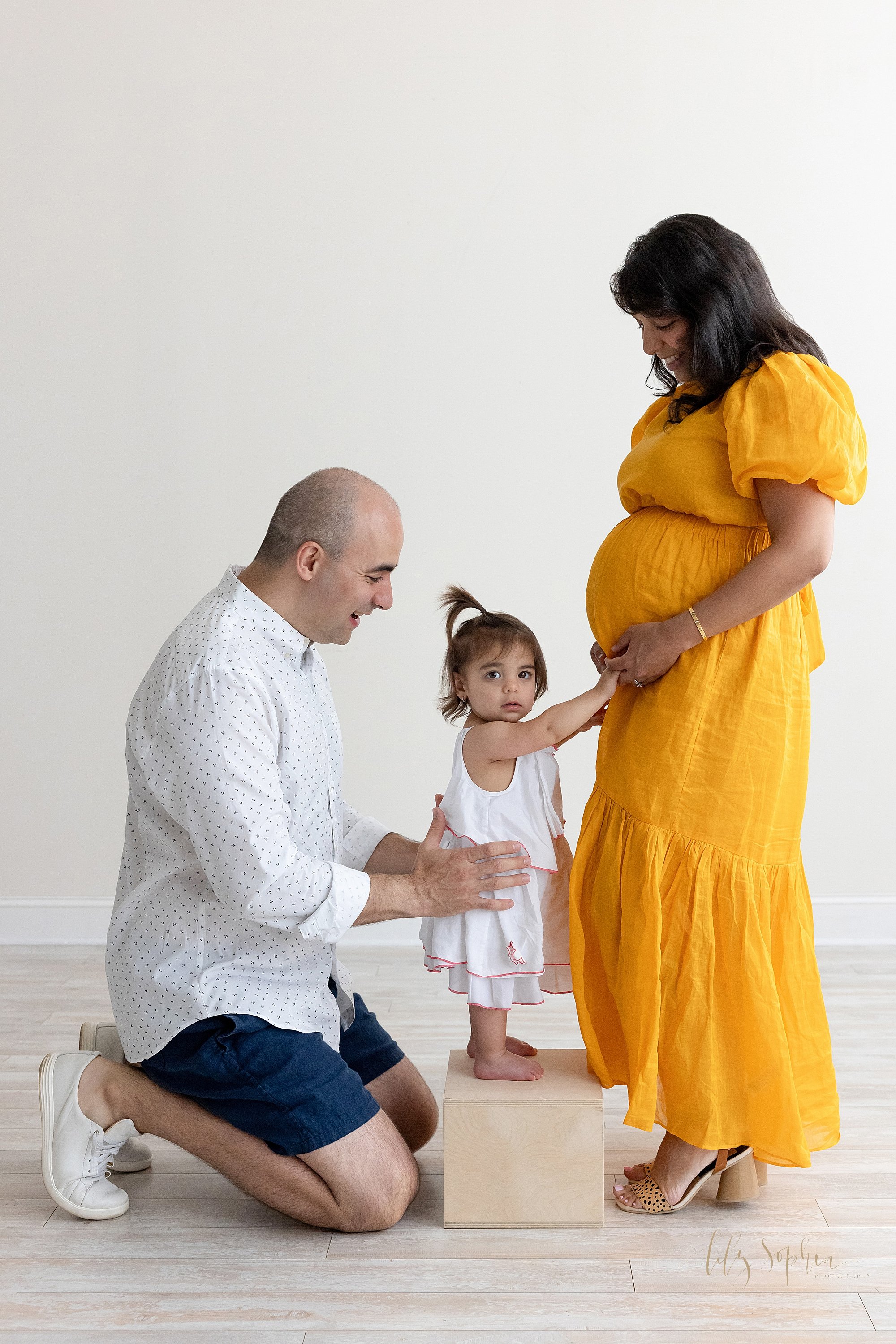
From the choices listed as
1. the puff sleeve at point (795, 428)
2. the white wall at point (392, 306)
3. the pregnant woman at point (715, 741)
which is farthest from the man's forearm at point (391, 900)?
the white wall at point (392, 306)

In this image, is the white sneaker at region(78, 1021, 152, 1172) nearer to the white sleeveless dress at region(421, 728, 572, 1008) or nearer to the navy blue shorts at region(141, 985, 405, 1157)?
the navy blue shorts at region(141, 985, 405, 1157)

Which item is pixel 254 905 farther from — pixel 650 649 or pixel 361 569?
pixel 650 649

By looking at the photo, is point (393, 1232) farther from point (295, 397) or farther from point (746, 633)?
point (295, 397)

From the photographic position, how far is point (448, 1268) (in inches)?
69.4

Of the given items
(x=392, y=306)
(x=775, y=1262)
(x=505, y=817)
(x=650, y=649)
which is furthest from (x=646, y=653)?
(x=392, y=306)

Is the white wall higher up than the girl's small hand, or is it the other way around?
the white wall

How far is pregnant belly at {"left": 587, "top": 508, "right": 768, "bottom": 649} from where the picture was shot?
1.86 m

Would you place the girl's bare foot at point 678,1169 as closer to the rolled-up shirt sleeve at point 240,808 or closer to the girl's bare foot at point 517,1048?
the girl's bare foot at point 517,1048

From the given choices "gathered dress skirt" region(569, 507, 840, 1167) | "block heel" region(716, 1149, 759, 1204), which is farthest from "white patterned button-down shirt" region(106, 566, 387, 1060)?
"block heel" region(716, 1149, 759, 1204)

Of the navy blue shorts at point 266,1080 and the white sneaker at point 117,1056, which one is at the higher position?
the navy blue shorts at point 266,1080

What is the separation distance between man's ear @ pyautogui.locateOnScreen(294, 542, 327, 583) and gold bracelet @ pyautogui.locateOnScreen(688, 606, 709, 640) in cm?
58

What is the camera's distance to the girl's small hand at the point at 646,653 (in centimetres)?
184

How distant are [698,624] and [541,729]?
0.30m

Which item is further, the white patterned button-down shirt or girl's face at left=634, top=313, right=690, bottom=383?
girl's face at left=634, top=313, right=690, bottom=383
